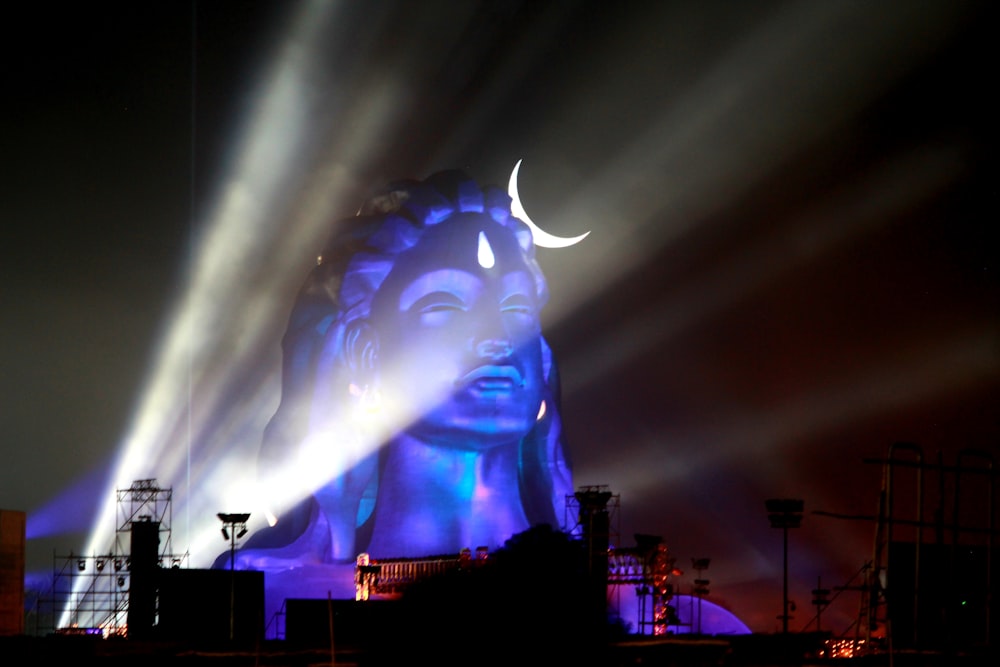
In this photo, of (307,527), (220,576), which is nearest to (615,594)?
(307,527)

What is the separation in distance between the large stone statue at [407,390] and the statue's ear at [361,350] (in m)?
0.03

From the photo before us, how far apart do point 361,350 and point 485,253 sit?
4.17 metres

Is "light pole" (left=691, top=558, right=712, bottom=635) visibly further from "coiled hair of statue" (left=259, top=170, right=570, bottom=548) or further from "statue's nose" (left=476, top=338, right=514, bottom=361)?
"statue's nose" (left=476, top=338, right=514, bottom=361)

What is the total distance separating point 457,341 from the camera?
35.7 m

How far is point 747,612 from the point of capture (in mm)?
37688

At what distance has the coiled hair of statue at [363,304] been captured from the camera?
Result: 35.7 meters

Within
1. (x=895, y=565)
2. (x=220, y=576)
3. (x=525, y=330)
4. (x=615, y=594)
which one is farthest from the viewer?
(x=525, y=330)

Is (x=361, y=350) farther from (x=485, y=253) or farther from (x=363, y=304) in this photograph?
(x=485, y=253)

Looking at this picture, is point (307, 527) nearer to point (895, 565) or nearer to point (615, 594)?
point (615, 594)

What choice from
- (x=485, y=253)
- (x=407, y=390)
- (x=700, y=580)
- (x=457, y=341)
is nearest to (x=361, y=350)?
(x=407, y=390)

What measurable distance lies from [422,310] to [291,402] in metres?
4.19

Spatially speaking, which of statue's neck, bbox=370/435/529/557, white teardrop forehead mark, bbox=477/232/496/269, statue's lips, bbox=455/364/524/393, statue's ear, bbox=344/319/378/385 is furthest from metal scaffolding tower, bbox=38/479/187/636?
white teardrop forehead mark, bbox=477/232/496/269

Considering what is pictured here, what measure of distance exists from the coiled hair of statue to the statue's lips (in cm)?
180

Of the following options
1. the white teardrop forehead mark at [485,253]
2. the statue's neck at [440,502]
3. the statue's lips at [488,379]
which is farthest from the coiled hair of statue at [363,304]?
the statue's lips at [488,379]
